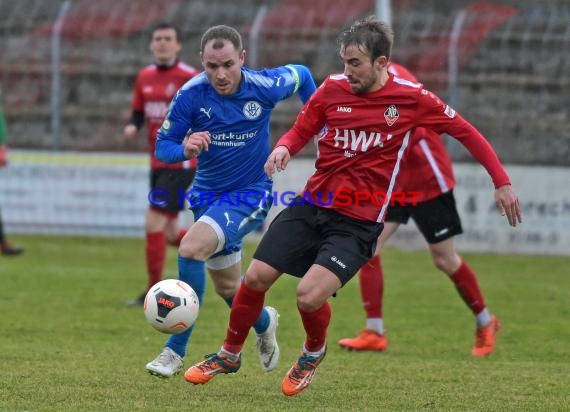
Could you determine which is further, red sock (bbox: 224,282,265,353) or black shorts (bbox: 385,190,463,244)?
black shorts (bbox: 385,190,463,244)

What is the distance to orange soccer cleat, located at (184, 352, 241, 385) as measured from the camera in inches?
249

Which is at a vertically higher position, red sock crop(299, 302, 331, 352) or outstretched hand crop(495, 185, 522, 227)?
outstretched hand crop(495, 185, 522, 227)

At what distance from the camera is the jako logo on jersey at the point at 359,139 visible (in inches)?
244

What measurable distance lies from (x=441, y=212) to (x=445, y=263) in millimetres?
400

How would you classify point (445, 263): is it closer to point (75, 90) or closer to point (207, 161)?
point (207, 161)

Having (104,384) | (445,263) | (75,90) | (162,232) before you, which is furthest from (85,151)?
(104,384)

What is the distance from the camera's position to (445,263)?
845cm

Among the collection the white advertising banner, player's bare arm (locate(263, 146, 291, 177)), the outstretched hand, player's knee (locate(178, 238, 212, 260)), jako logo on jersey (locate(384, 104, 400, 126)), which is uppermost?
jako logo on jersey (locate(384, 104, 400, 126))

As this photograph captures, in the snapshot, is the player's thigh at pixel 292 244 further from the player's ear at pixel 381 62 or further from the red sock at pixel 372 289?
the red sock at pixel 372 289

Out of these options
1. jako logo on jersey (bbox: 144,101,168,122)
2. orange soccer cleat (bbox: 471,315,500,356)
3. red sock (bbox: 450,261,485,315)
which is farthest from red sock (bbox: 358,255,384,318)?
jako logo on jersey (bbox: 144,101,168,122)

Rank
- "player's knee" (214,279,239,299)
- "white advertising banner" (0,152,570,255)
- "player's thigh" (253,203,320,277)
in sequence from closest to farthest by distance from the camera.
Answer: "player's thigh" (253,203,320,277) < "player's knee" (214,279,239,299) < "white advertising banner" (0,152,570,255)

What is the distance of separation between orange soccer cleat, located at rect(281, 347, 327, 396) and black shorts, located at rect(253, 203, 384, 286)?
50 cm

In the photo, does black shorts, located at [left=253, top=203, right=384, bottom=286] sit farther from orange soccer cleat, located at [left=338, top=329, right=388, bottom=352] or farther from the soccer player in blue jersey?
orange soccer cleat, located at [left=338, top=329, right=388, bottom=352]

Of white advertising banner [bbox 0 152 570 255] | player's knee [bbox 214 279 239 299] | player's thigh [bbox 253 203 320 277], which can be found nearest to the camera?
player's thigh [bbox 253 203 320 277]
